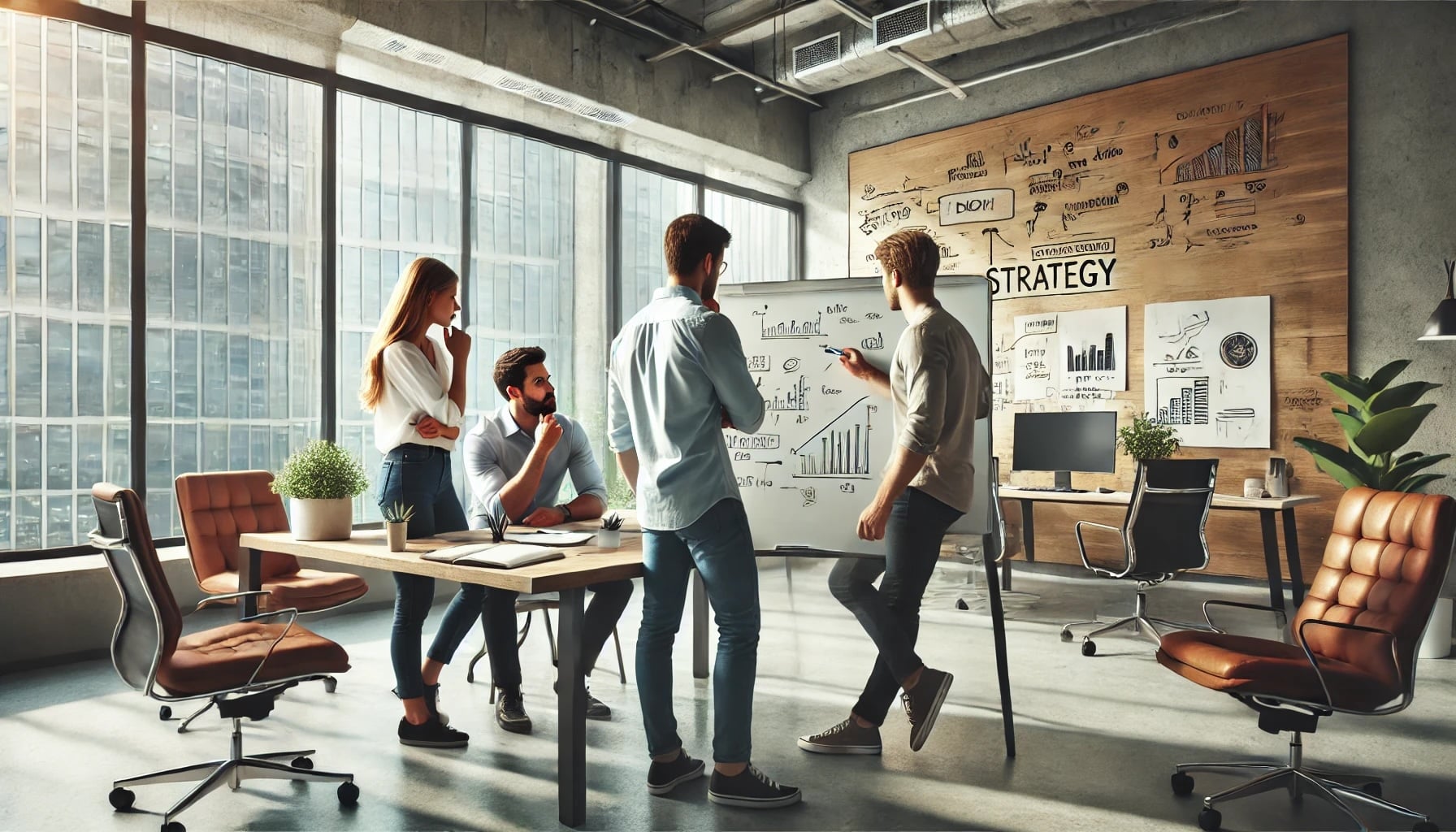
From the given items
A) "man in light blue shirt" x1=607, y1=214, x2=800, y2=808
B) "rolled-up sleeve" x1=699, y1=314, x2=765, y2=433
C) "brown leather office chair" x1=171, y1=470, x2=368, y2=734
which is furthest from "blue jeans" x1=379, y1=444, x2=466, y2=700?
→ "rolled-up sleeve" x1=699, y1=314, x2=765, y2=433

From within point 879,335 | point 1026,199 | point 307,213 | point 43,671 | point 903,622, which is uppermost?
point 1026,199

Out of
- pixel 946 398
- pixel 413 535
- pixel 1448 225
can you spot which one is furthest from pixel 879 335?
pixel 1448 225

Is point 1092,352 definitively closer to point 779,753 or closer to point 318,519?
point 779,753

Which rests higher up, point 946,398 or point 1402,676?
point 946,398

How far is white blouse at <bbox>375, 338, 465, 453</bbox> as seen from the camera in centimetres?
311

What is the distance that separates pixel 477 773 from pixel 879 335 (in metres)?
1.95

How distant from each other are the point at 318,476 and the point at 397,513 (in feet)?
1.05

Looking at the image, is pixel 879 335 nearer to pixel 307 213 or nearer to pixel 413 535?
pixel 413 535

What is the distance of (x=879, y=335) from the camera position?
3379 mm

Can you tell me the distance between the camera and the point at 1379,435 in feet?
15.4

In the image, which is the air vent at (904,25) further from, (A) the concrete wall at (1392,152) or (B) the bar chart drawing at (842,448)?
(B) the bar chart drawing at (842,448)

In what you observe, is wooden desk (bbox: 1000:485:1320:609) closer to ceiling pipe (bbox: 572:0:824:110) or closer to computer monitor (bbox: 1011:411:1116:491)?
computer monitor (bbox: 1011:411:1116:491)

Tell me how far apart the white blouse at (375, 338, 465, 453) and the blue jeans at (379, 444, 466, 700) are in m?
0.05

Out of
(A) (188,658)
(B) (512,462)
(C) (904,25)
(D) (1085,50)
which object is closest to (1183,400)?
(D) (1085,50)
